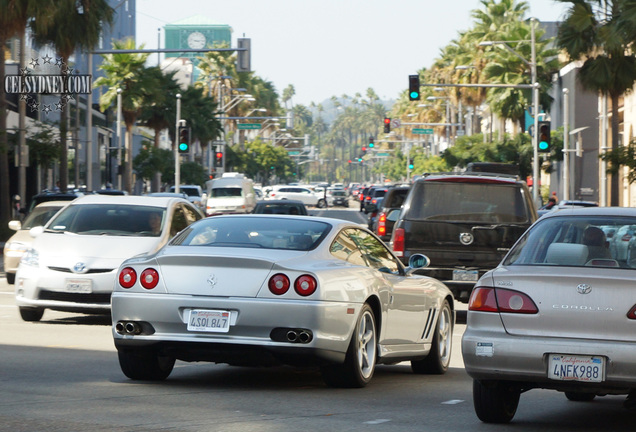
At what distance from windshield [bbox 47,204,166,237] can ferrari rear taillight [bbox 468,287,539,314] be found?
811 centimetres

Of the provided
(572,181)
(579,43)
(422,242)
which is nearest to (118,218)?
(422,242)

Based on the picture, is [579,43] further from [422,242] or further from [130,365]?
[130,365]

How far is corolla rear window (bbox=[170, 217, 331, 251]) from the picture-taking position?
9.98 metres

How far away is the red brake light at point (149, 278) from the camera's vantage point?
948cm

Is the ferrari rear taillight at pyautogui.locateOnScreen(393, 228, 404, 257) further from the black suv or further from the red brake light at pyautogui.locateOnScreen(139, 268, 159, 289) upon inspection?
the red brake light at pyautogui.locateOnScreen(139, 268, 159, 289)

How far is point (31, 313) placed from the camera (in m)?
15.0

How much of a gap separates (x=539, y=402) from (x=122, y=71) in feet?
177

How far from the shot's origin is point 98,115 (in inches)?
3172

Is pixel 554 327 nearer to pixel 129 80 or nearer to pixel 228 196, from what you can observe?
pixel 228 196

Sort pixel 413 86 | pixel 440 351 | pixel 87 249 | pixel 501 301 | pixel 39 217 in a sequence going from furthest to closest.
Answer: pixel 413 86, pixel 39 217, pixel 87 249, pixel 440 351, pixel 501 301

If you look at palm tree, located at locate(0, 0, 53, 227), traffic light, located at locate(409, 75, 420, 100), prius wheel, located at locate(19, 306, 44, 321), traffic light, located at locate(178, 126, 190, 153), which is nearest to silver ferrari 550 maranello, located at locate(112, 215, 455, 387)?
prius wheel, located at locate(19, 306, 44, 321)

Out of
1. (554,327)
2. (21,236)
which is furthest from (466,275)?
(554,327)

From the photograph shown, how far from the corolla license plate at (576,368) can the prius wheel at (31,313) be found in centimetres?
890

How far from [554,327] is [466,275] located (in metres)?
8.31
